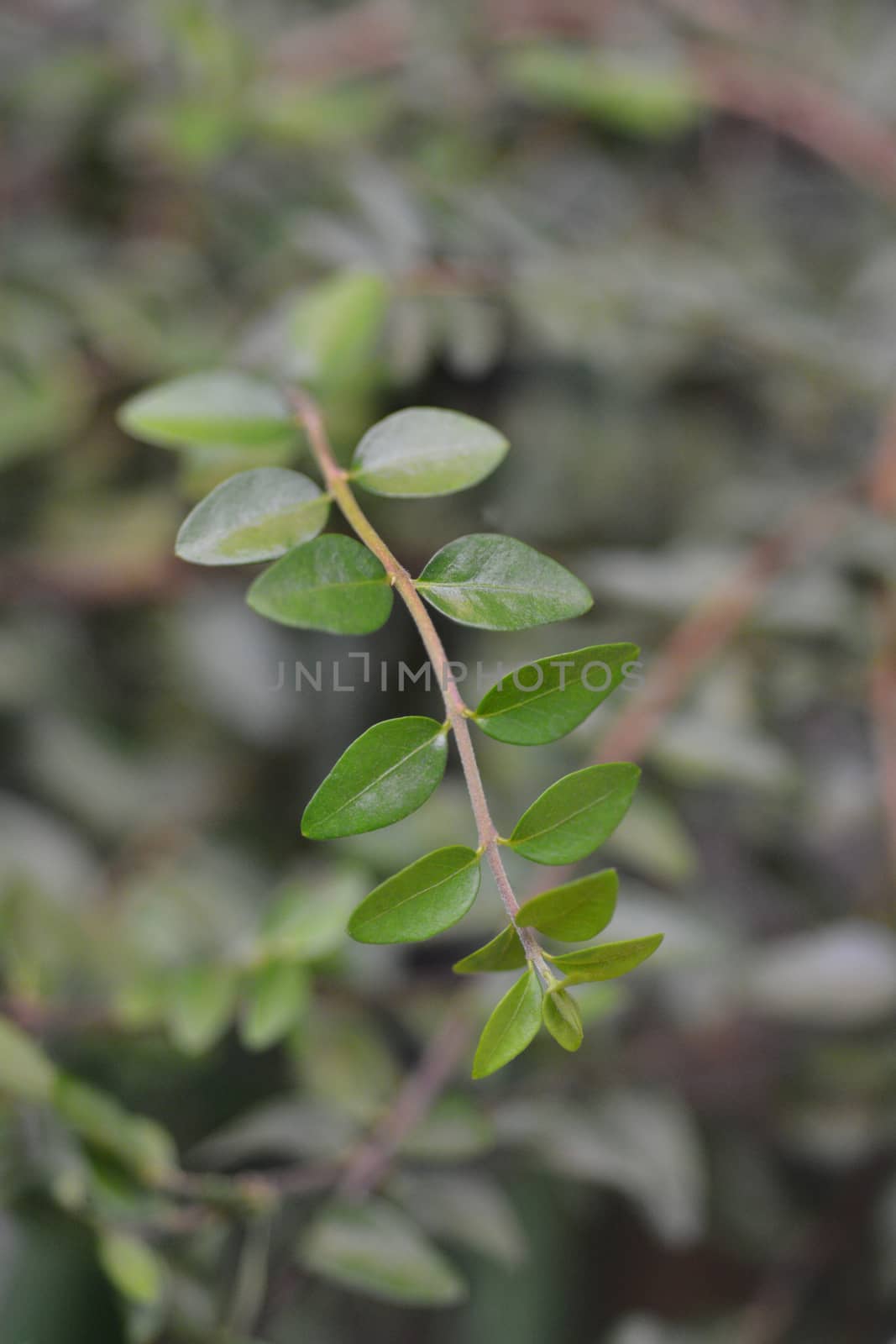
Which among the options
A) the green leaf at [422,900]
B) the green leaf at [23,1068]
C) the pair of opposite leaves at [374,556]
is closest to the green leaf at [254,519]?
the pair of opposite leaves at [374,556]

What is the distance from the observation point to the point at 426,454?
0.35 meters

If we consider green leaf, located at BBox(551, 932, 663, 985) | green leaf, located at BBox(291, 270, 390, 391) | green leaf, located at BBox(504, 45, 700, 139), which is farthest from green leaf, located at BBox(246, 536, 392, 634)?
green leaf, located at BBox(504, 45, 700, 139)

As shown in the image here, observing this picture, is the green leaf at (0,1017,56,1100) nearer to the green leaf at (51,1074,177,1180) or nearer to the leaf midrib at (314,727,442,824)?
the green leaf at (51,1074,177,1180)

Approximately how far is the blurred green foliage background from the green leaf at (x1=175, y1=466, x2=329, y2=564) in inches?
7.2

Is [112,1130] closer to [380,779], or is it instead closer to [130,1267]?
[130,1267]

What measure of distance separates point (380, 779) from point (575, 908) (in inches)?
2.5

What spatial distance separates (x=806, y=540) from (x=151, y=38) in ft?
2.00

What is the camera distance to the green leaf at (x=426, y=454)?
0.35 meters

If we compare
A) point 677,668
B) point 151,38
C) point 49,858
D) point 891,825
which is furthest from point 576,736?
point 151,38

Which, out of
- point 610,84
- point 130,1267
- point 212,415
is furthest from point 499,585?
point 610,84

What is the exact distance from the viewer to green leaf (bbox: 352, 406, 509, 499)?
0.35 metres

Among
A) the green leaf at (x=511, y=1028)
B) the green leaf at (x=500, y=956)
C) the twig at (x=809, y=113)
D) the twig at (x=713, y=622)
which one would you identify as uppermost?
the twig at (x=809, y=113)

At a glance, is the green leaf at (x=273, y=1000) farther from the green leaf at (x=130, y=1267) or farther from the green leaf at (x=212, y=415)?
the green leaf at (x=212, y=415)

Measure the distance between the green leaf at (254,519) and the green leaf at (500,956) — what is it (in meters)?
0.13
